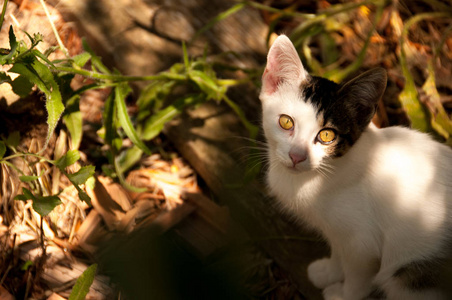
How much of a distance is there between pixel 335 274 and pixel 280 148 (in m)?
0.73

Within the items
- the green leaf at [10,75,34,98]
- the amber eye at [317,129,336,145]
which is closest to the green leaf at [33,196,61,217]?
the green leaf at [10,75,34,98]

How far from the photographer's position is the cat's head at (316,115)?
1518 mm

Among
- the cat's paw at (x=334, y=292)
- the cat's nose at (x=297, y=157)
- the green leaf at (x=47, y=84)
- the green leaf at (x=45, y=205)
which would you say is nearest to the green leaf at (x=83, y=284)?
the green leaf at (x=45, y=205)

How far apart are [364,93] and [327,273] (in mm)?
869

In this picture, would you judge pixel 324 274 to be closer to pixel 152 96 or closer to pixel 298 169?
pixel 298 169

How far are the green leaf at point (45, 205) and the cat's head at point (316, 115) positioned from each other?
0.85 m

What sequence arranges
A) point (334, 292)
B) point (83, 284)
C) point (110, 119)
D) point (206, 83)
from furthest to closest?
point (206, 83) < point (110, 119) < point (334, 292) < point (83, 284)

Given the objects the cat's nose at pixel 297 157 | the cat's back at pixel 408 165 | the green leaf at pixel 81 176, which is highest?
the green leaf at pixel 81 176

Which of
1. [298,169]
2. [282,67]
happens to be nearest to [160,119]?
[282,67]

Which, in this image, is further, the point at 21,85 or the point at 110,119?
the point at 110,119

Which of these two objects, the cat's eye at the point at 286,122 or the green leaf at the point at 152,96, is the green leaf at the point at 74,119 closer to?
the green leaf at the point at 152,96

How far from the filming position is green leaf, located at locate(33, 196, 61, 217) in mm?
1522

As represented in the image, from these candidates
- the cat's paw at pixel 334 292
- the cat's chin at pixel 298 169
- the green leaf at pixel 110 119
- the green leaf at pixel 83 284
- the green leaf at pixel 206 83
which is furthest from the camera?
the green leaf at pixel 206 83

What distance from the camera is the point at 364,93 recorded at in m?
1.51
